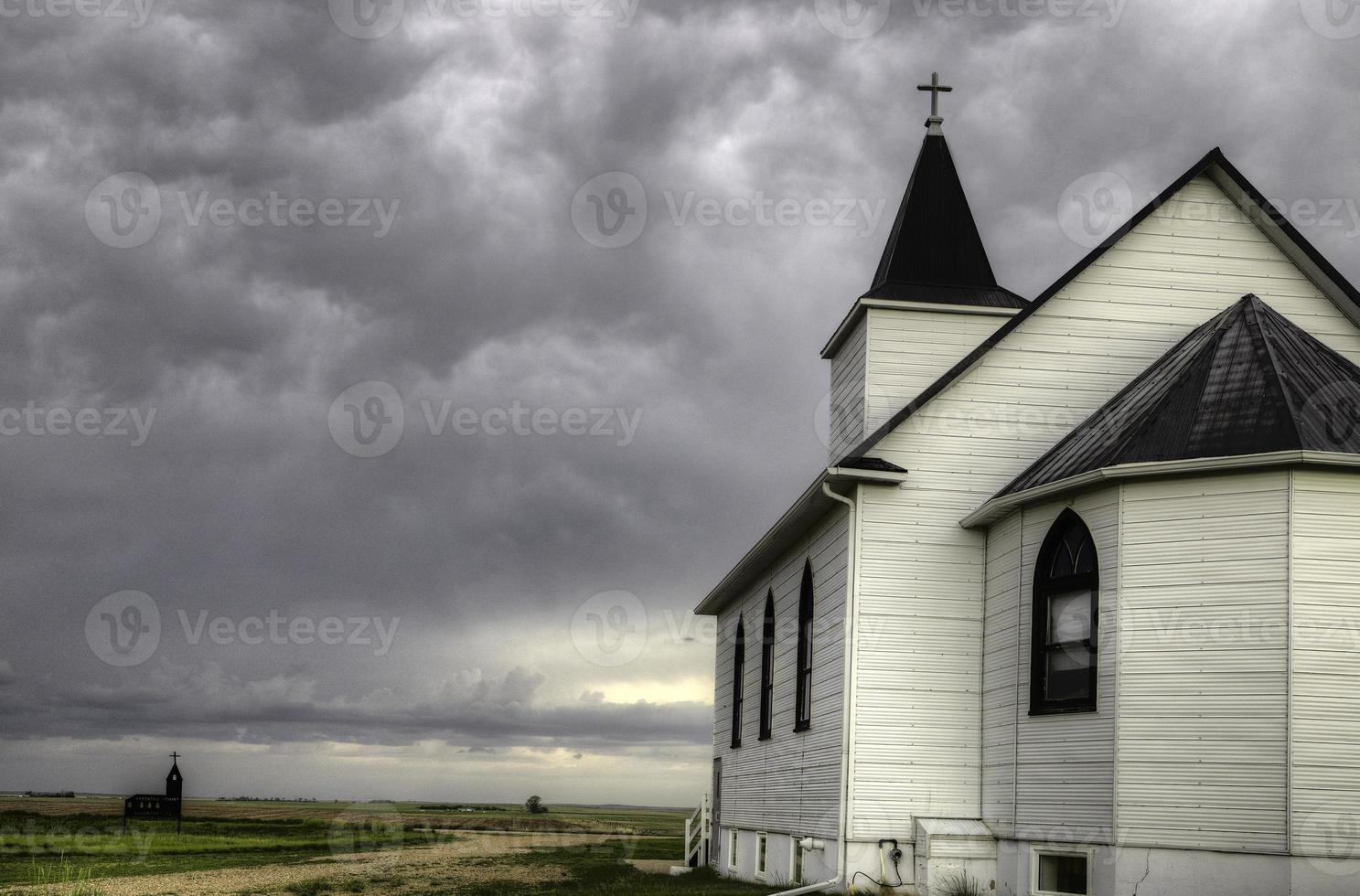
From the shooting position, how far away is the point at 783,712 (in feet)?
74.9

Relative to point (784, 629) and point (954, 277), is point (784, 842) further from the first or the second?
point (954, 277)

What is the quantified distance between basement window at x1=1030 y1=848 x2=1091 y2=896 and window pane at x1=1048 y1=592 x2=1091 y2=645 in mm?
2552

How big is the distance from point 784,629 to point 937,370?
216 inches

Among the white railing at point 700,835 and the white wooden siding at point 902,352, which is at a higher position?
the white wooden siding at point 902,352

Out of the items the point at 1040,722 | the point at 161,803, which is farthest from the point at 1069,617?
the point at 161,803

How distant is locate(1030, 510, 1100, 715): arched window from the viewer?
1556cm

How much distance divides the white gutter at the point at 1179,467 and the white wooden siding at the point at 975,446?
1926 millimetres

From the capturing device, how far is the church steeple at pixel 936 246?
2261cm

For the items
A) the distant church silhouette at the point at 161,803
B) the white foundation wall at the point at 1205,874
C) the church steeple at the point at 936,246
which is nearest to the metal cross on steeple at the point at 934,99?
the church steeple at the point at 936,246

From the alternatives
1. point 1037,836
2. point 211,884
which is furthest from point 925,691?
point 211,884

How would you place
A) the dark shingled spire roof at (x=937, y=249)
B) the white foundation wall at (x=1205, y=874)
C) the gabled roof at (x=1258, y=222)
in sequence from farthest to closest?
the dark shingled spire roof at (x=937, y=249)
the gabled roof at (x=1258, y=222)
the white foundation wall at (x=1205, y=874)

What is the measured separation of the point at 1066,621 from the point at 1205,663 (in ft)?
6.67

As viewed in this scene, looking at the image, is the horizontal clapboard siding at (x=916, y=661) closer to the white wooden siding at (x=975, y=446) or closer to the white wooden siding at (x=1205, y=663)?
the white wooden siding at (x=975, y=446)

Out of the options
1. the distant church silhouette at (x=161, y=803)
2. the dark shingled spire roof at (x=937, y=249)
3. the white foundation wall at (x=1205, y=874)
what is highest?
the dark shingled spire roof at (x=937, y=249)
